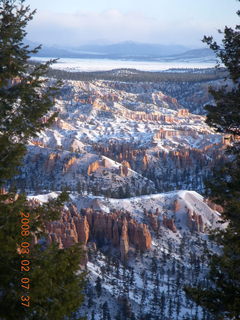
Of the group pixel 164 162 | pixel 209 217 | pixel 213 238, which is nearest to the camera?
pixel 213 238

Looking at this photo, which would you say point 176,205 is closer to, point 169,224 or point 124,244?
point 169,224

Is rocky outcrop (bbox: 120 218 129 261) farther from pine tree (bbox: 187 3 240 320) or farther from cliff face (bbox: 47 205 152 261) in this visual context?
pine tree (bbox: 187 3 240 320)

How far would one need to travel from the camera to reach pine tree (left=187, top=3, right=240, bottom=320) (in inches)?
340

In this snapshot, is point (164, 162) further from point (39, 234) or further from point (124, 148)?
point (39, 234)

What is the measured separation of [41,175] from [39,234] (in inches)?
3064

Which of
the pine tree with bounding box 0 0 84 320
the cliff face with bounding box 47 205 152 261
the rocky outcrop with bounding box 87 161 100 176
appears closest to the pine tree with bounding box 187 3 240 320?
the pine tree with bounding box 0 0 84 320

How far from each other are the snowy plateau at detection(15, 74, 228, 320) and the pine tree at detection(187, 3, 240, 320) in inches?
33.1

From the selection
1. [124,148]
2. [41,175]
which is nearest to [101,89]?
[124,148]

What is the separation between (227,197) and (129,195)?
61.0 m

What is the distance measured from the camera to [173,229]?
5256cm

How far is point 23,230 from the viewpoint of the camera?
709 centimetres

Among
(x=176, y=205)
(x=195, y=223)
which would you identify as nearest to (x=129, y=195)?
(x=176, y=205)
